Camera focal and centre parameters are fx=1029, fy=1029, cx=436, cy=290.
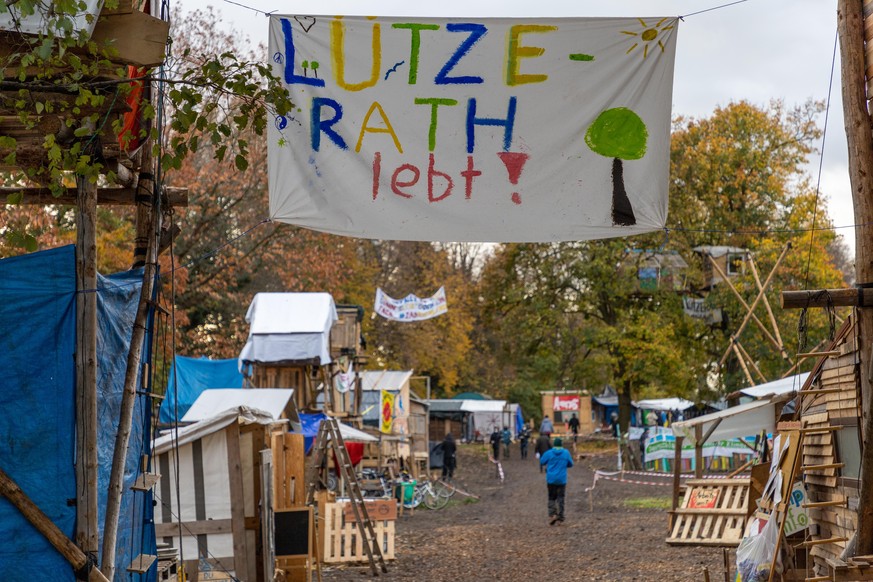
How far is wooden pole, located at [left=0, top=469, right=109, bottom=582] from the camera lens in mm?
6621

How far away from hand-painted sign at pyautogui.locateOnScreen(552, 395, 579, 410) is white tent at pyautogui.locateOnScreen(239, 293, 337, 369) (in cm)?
4354

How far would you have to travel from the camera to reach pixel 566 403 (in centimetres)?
6544

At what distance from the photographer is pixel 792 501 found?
10.7m

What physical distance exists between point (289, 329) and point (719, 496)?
1056 centimetres

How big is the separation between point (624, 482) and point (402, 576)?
17817 mm

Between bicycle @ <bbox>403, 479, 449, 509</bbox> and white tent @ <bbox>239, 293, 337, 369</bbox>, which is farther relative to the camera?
bicycle @ <bbox>403, 479, 449, 509</bbox>

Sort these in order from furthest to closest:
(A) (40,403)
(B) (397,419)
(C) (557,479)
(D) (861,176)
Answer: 1. (B) (397,419)
2. (C) (557,479)
3. (D) (861,176)
4. (A) (40,403)

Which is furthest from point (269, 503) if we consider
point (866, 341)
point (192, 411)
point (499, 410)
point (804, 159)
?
point (499, 410)

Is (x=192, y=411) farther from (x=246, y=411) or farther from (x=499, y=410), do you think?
(x=499, y=410)

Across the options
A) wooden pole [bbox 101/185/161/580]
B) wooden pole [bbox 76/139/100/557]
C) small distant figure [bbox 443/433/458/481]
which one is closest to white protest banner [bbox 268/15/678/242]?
wooden pole [bbox 101/185/161/580]

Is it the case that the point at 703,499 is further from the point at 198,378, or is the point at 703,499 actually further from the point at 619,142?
the point at 198,378

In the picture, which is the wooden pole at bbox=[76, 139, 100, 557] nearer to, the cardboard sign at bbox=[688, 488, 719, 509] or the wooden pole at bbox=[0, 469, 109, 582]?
the wooden pole at bbox=[0, 469, 109, 582]

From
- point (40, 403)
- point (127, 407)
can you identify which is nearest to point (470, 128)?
point (127, 407)

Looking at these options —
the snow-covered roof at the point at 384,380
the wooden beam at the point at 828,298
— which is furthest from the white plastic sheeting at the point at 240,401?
the snow-covered roof at the point at 384,380
